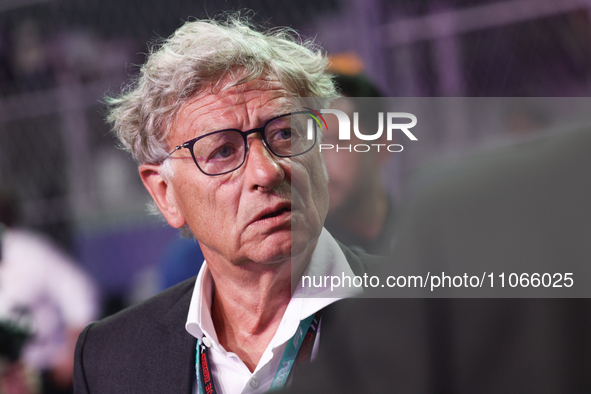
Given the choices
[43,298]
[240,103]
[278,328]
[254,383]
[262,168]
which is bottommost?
[254,383]

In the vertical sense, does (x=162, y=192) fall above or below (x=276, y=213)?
above

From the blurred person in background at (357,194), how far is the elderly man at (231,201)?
0.14 feet

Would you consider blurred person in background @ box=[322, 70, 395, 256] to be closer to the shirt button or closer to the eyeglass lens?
the eyeglass lens

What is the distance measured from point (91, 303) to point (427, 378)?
8.31 ft

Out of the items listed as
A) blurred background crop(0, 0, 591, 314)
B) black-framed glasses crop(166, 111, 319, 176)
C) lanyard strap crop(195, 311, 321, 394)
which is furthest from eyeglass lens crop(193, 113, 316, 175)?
blurred background crop(0, 0, 591, 314)

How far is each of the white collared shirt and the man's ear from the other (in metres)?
0.17

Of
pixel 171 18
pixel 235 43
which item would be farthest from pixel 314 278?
pixel 171 18

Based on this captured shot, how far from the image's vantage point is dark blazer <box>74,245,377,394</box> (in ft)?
3.75

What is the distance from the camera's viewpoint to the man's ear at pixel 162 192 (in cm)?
122

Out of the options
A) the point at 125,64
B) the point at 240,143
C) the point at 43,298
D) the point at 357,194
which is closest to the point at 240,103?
the point at 240,143

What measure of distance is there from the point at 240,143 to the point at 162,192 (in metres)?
0.32

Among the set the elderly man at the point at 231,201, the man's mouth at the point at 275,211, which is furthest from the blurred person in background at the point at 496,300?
the man's mouth at the point at 275,211

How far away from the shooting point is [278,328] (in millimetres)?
1077

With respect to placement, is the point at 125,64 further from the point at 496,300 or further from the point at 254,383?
the point at 496,300
